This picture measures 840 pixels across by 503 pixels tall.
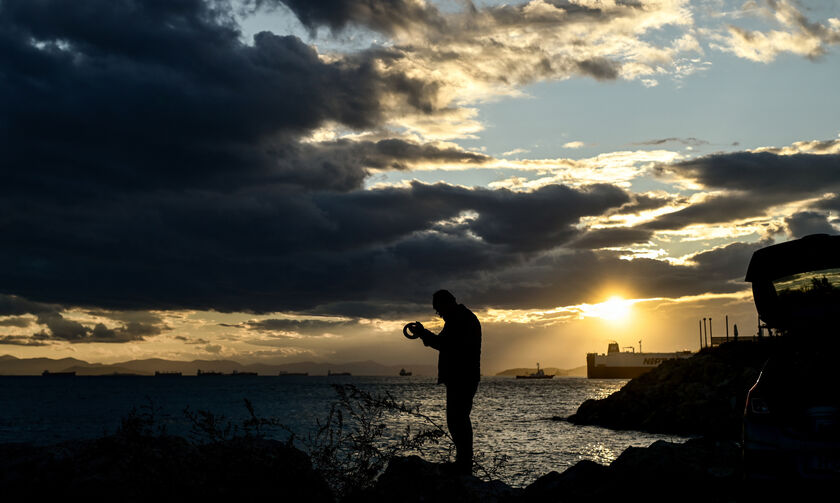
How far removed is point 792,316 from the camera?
6957 mm

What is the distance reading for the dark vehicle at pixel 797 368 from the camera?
546cm

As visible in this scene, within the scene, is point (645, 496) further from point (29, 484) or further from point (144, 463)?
point (29, 484)

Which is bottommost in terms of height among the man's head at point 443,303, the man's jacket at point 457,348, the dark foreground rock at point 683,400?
the dark foreground rock at point 683,400

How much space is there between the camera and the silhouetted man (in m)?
7.91

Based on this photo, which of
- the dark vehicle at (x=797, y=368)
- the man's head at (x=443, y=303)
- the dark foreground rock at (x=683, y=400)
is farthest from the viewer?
the dark foreground rock at (x=683, y=400)

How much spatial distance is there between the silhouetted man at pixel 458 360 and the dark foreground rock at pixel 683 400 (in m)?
28.9

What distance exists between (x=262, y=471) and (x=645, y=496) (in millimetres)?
4111

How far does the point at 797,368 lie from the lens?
6.04 meters

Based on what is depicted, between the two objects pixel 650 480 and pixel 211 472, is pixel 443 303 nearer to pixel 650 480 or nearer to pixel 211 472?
pixel 650 480

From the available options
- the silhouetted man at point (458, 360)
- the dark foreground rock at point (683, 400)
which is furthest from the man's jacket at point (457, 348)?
the dark foreground rock at point (683, 400)

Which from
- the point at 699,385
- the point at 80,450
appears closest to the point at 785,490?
the point at 80,450

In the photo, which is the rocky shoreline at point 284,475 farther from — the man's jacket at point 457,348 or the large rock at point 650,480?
the man's jacket at point 457,348

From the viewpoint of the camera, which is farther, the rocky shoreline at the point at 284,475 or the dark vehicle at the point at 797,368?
the rocky shoreline at the point at 284,475

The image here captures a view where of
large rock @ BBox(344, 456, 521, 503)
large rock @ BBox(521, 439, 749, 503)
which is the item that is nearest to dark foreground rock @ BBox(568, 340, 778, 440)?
large rock @ BBox(521, 439, 749, 503)
